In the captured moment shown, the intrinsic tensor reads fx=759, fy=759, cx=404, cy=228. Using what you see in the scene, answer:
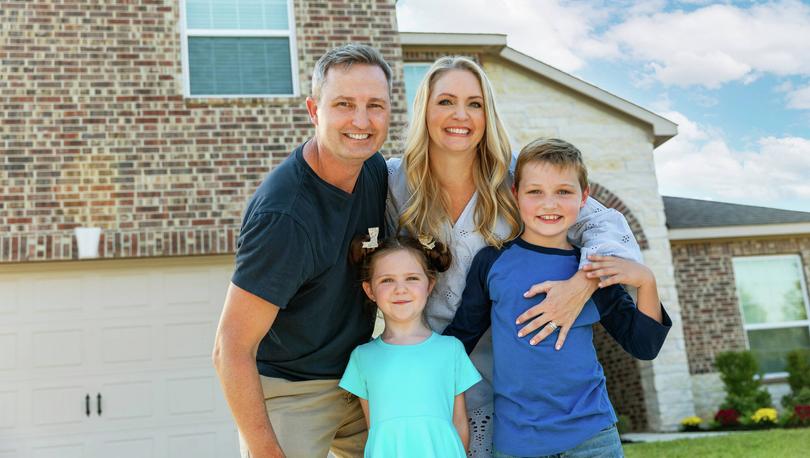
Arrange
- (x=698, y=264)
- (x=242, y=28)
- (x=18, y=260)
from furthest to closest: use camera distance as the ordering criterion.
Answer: (x=698, y=264), (x=242, y=28), (x=18, y=260)

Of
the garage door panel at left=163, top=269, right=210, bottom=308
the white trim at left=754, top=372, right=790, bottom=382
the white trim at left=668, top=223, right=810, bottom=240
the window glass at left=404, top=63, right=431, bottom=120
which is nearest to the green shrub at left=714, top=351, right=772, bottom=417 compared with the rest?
the white trim at left=754, top=372, right=790, bottom=382

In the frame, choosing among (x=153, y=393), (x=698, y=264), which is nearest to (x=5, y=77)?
(x=153, y=393)

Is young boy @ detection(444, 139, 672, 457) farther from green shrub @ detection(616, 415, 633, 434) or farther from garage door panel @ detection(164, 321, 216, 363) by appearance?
green shrub @ detection(616, 415, 633, 434)

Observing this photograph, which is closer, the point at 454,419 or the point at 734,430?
the point at 454,419

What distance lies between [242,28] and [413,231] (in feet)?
20.5

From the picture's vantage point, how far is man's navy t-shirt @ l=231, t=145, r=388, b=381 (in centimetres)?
276

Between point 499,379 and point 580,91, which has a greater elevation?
point 580,91

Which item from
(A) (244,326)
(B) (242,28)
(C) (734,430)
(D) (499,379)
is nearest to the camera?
(A) (244,326)

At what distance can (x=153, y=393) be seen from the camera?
7961mm

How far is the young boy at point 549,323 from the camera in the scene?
287cm

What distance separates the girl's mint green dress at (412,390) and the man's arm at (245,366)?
16.9 inches

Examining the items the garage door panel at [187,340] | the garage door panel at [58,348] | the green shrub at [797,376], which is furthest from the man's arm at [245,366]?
the green shrub at [797,376]

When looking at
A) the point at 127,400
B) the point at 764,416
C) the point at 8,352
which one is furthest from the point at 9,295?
the point at 764,416

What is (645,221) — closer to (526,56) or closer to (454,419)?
(526,56)
